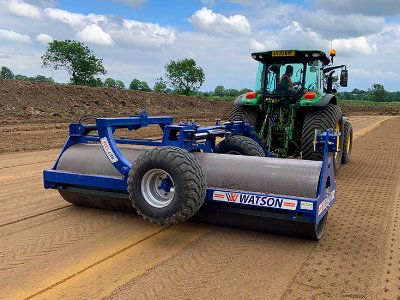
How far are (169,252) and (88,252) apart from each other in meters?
0.73

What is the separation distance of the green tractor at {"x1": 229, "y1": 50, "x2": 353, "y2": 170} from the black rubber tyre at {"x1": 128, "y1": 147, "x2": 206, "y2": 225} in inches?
159

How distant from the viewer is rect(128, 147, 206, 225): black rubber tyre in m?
4.26

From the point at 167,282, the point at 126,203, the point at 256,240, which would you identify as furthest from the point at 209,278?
the point at 126,203

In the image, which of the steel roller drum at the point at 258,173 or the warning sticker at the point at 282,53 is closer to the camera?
the steel roller drum at the point at 258,173

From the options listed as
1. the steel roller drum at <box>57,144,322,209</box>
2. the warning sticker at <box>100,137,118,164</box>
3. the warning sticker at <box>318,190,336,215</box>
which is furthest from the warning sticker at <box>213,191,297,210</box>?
the warning sticker at <box>100,137,118,164</box>

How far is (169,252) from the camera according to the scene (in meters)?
4.22

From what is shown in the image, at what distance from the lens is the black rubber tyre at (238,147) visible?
19.6 ft

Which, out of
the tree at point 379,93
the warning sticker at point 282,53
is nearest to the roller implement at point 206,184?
the warning sticker at point 282,53

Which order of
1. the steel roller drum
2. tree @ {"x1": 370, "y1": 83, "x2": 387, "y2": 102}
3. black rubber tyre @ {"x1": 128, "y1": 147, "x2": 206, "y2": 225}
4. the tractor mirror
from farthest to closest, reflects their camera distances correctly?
tree @ {"x1": 370, "y1": 83, "x2": 387, "y2": 102} → the tractor mirror → the steel roller drum → black rubber tyre @ {"x1": 128, "y1": 147, "x2": 206, "y2": 225}

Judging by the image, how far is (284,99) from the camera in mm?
8531

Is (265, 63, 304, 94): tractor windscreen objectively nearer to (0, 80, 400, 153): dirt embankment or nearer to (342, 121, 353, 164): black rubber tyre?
(342, 121, 353, 164): black rubber tyre

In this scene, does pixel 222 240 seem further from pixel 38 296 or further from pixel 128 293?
pixel 38 296

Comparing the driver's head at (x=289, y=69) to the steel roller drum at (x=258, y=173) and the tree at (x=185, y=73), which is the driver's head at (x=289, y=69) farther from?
the tree at (x=185, y=73)

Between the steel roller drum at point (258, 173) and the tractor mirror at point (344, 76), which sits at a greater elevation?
A: the tractor mirror at point (344, 76)
